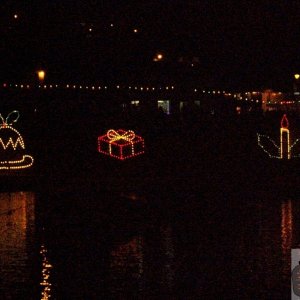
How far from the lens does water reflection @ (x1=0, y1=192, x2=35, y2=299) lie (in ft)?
28.0

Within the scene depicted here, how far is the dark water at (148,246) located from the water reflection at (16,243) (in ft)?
0.04

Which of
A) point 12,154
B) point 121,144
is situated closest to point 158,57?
point 121,144

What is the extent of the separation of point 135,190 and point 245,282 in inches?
417

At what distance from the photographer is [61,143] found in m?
28.2

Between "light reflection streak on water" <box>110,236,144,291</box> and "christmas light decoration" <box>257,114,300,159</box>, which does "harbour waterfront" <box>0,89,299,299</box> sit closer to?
"light reflection streak on water" <box>110,236,144,291</box>

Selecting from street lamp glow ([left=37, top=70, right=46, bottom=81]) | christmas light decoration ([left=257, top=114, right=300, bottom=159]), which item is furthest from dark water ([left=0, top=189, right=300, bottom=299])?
street lamp glow ([left=37, top=70, right=46, bottom=81])

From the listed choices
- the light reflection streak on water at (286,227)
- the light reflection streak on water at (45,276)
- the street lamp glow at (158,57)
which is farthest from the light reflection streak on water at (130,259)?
the street lamp glow at (158,57)

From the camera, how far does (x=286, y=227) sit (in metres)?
12.5

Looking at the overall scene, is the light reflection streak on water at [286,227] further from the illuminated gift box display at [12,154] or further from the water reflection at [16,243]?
the illuminated gift box display at [12,154]

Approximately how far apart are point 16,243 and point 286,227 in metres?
4.09

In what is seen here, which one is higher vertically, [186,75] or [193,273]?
[186,75]

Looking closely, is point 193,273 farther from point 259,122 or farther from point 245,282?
point 259,122

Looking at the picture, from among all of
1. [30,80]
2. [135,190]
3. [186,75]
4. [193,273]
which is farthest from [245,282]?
[186,75]

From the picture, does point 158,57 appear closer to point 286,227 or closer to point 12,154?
point 12,154
